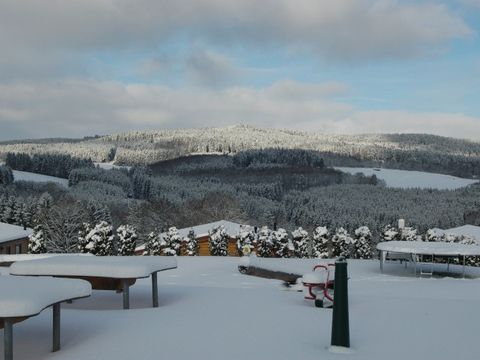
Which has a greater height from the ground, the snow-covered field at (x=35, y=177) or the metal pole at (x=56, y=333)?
the snow-covered field at (x=35, y=177)

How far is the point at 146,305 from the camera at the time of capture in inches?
331

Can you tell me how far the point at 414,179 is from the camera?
501 ft

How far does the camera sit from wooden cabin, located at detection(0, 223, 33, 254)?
27.1 m

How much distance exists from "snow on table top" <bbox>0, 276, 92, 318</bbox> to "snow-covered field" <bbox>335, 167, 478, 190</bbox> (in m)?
142

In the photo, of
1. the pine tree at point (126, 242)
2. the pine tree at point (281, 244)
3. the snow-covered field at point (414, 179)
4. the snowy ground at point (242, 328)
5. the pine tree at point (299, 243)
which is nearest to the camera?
the snowy ground at point (242, 328)

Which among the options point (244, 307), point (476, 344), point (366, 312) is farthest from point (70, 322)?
point (476, 344)

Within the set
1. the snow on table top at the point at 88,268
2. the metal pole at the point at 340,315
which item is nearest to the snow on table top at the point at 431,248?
the snow on table top at the point at 88,268

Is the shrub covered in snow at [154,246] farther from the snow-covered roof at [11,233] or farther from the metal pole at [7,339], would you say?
the metal pole at [7,339]

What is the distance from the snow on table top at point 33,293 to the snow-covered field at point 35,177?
117 m

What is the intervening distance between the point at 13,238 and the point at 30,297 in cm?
2400

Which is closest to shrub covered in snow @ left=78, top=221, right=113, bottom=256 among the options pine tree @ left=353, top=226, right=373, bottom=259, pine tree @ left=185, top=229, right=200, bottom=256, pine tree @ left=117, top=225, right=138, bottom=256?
pine tree @ left=117, top=225, right=138, bottom=256

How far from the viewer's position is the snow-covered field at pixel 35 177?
11941 centimetres

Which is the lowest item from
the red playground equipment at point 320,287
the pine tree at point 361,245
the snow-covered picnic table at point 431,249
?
the pine tree at point 361,245

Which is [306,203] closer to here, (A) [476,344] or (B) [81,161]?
(B) [81,161]
